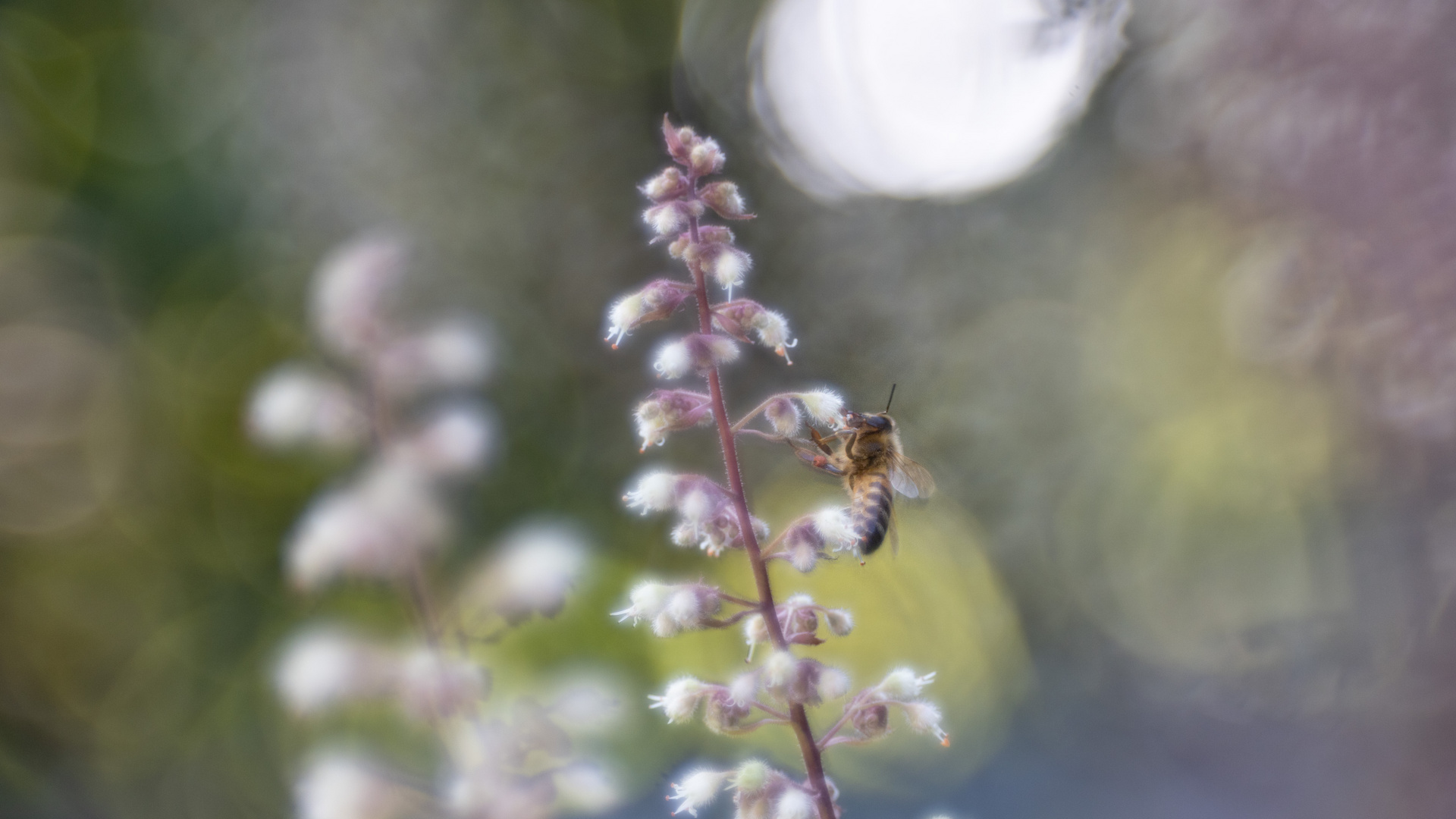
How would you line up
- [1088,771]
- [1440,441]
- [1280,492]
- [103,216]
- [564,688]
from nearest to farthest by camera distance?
[564,688], [1440,441], [103,216], [1280,492], [1088,771]

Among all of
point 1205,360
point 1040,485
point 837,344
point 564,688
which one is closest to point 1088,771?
point 1040,485

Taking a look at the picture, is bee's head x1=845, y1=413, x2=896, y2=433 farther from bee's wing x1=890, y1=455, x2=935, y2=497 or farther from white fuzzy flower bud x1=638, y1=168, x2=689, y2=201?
white fuzzy flower bud x1=638, y1=168, x2=689, y2=201

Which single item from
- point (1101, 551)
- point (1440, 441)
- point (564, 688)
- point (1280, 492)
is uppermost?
point (1101, 551)

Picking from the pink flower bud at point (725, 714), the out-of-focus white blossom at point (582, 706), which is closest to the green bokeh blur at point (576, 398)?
the pink flower bud at point (725, 714)

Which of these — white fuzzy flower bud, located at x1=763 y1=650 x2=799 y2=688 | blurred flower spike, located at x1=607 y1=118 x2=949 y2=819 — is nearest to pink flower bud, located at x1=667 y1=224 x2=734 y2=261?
blurred flower spike, located at x1=607 y1=118 x2=949 y2=819

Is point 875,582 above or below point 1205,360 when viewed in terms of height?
below

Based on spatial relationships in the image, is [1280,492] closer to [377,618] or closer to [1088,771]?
[1088,771]

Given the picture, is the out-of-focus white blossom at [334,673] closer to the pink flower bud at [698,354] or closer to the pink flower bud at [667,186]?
the pink flower bud at [698,354]

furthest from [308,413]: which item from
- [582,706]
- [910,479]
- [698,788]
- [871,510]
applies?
[910,479]
